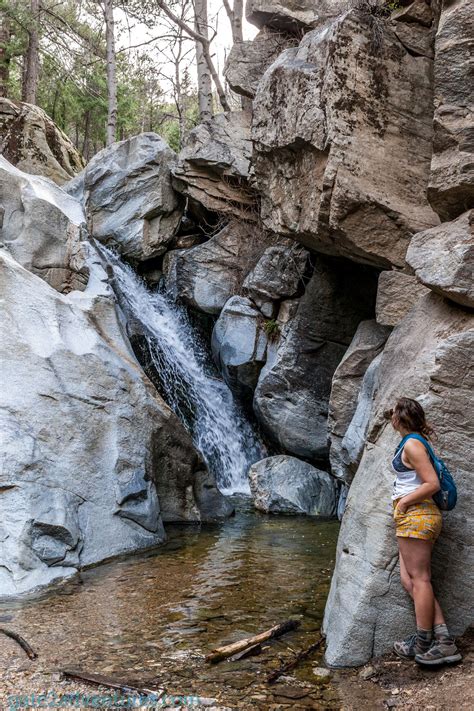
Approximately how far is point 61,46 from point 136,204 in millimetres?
11780

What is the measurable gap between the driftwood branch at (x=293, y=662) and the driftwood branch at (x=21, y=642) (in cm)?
172

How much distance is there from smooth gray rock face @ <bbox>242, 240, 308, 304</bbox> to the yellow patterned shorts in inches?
307

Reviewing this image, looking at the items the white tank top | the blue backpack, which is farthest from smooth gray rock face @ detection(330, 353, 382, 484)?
the blue backpack

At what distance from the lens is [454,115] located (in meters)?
5.75

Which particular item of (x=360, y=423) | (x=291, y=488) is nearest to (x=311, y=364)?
(x=291, y=488)

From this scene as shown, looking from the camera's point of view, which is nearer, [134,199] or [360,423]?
[360,423]

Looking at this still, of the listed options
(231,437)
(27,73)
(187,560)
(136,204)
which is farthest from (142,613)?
A: (27,73)

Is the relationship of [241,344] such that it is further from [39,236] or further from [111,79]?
[111,79]

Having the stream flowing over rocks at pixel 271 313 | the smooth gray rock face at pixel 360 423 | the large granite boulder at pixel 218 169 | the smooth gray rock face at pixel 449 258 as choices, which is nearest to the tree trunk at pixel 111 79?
the stream flowing over rocks at pixel 271 313

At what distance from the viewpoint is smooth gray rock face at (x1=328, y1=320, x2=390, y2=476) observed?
31.4ft

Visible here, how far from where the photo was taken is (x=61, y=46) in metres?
23.1

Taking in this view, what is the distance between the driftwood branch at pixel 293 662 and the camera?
14.7 ft

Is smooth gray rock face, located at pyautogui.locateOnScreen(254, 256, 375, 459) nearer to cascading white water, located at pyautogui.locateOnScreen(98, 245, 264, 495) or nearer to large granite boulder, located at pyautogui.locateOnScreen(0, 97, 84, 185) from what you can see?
cascading white water, located at pyautogui.locateOnScreen(98, 245, 264, 495)

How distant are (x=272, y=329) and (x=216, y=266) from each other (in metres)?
2.51
